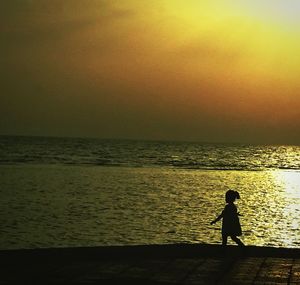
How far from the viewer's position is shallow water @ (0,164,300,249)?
23.6 meters

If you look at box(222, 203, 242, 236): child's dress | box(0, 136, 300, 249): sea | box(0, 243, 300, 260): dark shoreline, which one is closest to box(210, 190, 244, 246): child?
box(222, 203, 242, 236): child's dress

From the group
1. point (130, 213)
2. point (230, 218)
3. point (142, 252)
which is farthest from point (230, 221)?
point (130, 213)

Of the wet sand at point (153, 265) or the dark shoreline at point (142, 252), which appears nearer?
the wet sand at point (153, 265)

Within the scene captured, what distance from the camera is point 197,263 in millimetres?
12547

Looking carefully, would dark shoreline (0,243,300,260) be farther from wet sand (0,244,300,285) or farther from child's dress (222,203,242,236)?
child's dress (222,203,242,236)

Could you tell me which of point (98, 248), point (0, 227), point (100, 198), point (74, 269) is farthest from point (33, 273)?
point (100, 198)

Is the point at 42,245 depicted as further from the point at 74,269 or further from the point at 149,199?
the point at 149,199

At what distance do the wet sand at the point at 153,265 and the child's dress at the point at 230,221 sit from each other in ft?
2.73

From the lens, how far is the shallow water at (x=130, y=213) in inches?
928

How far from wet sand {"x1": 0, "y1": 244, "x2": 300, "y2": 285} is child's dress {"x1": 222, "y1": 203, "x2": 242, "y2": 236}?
83 centimetres

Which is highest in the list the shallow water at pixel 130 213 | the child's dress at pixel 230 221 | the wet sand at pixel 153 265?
the child's dress at pixel 230 221

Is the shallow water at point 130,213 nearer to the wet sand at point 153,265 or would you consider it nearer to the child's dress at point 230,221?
the child's dress at point 230,221

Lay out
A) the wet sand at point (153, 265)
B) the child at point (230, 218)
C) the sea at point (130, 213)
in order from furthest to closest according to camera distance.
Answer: the sea at point (130, 213)
the child at point (230, 218)
the wet sand at point (153, 265)

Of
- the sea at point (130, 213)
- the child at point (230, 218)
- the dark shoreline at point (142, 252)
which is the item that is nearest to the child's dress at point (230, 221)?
the child at point (230, 218)
